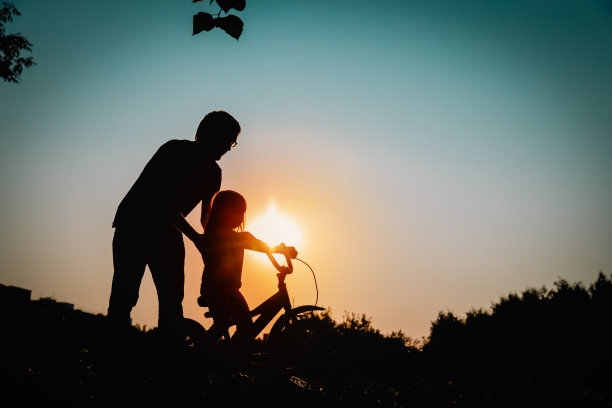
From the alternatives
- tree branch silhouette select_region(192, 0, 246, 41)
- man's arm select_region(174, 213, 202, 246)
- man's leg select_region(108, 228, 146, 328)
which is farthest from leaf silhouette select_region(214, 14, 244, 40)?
man's leg select_region(108, 228, 146, 328)

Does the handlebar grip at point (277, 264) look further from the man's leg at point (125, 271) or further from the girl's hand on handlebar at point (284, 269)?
the man's leg at point (125, 271)

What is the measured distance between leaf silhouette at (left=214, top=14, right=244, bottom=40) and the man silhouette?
133 cm

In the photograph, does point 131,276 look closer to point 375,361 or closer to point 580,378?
point 580,378

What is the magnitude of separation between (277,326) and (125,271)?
188cm

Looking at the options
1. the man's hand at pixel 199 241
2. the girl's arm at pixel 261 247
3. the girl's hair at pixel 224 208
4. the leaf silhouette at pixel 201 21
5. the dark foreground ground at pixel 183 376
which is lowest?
the dark foreground ground at pixel 183 376

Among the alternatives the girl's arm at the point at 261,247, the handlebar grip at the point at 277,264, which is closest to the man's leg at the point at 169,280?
the girl's arm at the point at 261,247

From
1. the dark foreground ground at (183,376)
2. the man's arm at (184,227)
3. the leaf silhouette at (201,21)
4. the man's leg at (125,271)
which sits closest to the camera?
the dark foreground ground at (183,376)

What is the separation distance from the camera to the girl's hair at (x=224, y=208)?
4.25 metres

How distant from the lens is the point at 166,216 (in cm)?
351

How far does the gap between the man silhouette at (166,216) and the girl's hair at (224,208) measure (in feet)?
0.57

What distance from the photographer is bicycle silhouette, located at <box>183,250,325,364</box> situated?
12.9ft

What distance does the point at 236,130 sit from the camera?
160 inches

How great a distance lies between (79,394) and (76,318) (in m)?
3.69

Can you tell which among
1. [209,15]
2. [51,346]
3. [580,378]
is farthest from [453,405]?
[209,15]
